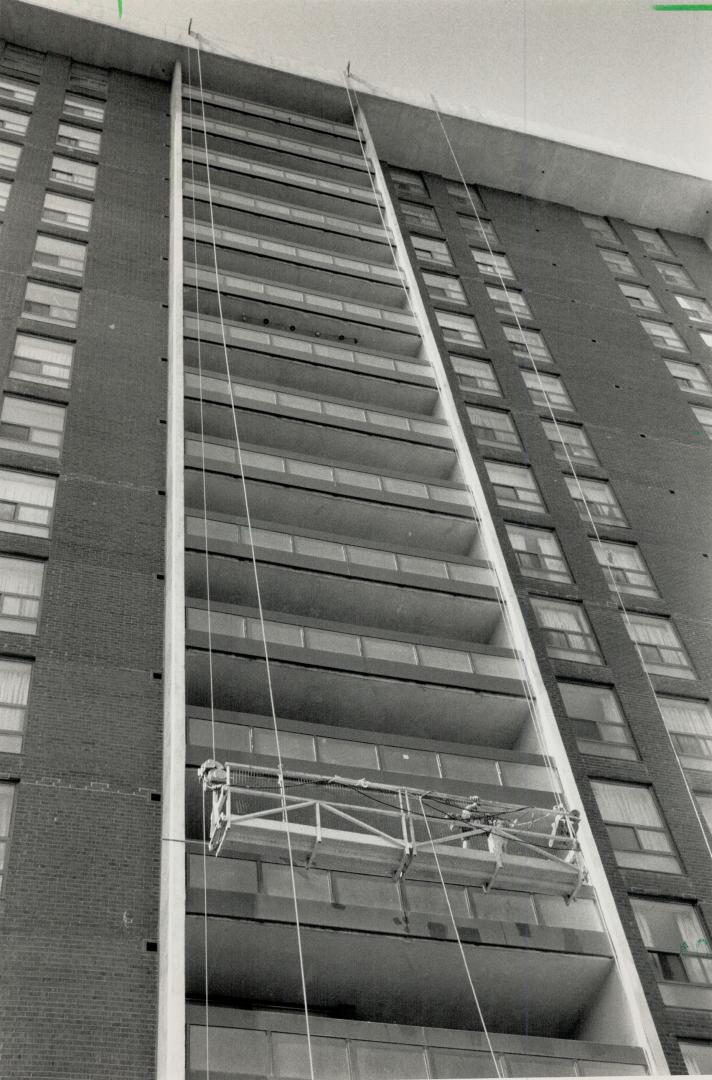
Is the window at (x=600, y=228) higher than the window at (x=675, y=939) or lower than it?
higher

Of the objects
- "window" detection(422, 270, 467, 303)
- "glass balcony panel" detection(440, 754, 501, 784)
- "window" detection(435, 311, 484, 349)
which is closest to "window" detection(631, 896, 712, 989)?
"glass balcony panel" detection(440, 754, 501, 784)

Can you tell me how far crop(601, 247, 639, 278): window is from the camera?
4850cm

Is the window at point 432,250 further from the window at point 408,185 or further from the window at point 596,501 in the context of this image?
the window at point 596,501

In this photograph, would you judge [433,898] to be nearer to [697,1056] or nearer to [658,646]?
[697,1056]

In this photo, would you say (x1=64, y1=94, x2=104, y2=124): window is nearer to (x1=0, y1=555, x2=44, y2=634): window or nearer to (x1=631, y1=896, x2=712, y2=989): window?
(x1=0, y1=555, x2=44, y2=634): window

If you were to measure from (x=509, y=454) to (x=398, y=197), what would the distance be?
18141 millimetres

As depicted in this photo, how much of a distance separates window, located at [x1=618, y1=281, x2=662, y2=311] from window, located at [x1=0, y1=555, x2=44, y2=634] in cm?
2934

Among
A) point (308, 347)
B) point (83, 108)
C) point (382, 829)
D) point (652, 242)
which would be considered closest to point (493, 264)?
point (652, 242)

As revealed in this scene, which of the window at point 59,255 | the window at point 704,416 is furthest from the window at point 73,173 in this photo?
the window at point 704,416

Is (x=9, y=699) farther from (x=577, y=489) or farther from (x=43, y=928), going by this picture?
(x=577, y=489)

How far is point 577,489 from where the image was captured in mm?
34406

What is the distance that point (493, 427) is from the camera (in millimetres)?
35875

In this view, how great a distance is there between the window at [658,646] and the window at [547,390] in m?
9.70

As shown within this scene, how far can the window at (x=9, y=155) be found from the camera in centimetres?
3822
